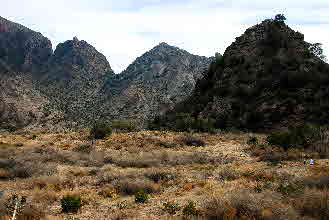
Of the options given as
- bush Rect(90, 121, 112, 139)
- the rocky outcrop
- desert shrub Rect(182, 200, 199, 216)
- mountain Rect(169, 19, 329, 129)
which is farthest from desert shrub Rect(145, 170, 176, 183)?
the rocky outcrop

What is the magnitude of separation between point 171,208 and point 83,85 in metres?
160

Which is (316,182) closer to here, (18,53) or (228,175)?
(228,175)

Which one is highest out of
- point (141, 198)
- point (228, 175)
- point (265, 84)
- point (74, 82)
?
point (74, 82)

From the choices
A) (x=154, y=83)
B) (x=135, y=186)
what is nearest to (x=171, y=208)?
(x=135, y=186)

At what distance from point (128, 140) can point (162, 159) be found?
11.2 meters

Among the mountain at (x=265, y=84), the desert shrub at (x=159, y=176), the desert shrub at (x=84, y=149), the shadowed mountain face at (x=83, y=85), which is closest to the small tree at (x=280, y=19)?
the mountain at (x=265, y=84)

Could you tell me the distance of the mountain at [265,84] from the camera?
49375 millimetres

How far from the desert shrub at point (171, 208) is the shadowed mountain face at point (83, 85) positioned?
75.1m

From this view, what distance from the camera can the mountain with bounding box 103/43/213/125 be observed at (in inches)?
4420

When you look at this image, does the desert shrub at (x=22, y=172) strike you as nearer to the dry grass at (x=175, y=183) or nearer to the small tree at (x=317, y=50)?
the dry grass at (x=175, y=183)

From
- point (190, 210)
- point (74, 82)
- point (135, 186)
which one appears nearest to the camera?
point (190, 210)

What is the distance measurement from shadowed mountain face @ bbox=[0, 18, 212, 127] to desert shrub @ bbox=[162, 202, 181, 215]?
7507 centimetres

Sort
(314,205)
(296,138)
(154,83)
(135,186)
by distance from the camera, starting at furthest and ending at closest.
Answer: (154,83)
(296,138)
(135,186)
(314,205)

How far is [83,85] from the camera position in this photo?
553 ft
